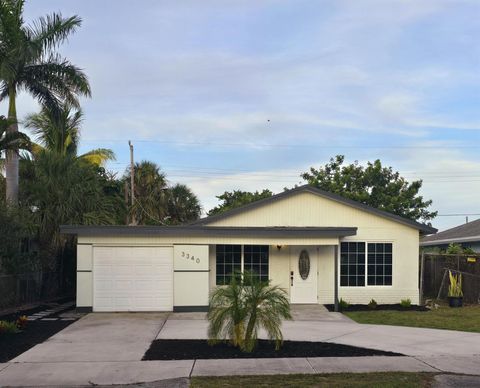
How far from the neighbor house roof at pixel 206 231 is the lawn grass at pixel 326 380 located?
32.1 feet

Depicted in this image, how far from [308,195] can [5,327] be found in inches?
452

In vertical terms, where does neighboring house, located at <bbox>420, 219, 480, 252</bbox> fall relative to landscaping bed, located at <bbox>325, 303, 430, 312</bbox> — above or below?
above

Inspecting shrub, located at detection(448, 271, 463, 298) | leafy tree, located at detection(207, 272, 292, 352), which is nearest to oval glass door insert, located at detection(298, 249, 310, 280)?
shrub, located at detection(448, 271, 463, 298)

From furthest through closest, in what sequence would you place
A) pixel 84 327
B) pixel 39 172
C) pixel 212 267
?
A: pixel 39 172 < pixel 212 267 < pixel 84 327

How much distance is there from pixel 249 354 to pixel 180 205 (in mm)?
23957

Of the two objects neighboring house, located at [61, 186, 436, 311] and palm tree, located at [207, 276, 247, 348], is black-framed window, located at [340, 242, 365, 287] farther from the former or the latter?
palm tree, located at [207, 276, 247, 348]

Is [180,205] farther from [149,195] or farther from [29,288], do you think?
[29,288]

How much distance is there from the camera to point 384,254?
21.0 m

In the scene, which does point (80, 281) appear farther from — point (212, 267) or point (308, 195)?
point (308, 195)

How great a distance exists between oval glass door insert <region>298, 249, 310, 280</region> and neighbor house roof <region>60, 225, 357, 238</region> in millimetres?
1580

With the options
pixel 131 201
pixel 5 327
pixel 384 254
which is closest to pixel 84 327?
pixel 5 327

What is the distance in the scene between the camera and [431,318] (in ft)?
56.2

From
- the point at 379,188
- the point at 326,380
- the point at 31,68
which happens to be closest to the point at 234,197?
the point at 379,188

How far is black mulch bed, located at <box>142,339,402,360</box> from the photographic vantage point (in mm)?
11086
